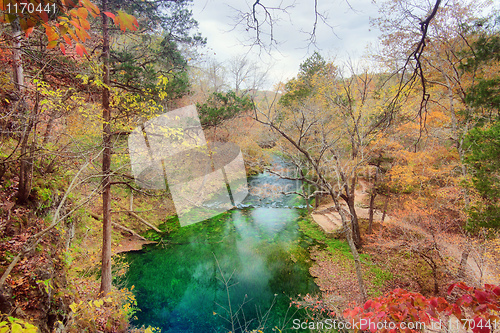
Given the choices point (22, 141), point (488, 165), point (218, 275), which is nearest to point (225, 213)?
point (218, 275)

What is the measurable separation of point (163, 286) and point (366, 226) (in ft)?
32.9

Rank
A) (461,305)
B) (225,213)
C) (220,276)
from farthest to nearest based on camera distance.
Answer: (225,213) → (220,276) → (461,305)

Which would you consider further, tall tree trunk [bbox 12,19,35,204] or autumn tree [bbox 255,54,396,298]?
autumn tree [bbox 255,54,396,298]

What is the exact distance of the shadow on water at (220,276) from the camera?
6516 millimetres

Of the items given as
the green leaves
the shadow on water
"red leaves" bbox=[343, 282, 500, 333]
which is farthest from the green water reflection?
the green leaves

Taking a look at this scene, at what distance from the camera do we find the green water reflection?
656 centimetres

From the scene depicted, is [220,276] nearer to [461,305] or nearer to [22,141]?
[22,141]

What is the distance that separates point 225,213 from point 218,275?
5.74 m

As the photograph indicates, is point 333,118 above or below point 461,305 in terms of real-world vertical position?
above

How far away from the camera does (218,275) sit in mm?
8461

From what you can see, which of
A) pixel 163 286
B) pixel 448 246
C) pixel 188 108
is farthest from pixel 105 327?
pixel 188 108

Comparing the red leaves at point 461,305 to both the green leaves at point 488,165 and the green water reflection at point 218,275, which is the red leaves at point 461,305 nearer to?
the green leaves at point 488,165

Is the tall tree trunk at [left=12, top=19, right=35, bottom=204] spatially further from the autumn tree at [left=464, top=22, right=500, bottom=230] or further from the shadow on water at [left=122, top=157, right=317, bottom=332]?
the autumn tree at [left=464, top=22, right=500, bottom=230]

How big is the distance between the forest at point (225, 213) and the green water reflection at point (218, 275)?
76 mm
